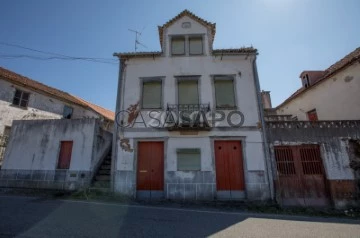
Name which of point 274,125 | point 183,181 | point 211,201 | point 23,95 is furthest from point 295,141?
point 23,95

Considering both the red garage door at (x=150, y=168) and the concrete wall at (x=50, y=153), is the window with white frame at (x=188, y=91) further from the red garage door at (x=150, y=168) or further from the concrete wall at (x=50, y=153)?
the concrete wall at (x=50, y=153)

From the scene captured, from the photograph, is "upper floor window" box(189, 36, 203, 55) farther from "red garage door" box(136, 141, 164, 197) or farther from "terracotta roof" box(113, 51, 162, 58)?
"red garage door" box(136, 141, 164, 197)

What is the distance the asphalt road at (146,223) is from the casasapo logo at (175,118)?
3969mm

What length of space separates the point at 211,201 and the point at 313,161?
5.17 meters

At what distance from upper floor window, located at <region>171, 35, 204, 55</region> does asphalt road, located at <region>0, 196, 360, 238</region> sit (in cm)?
817

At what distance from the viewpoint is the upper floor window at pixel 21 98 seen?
47.6 feet

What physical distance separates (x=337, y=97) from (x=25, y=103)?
22210 millimetres

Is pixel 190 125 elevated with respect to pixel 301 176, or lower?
elevated

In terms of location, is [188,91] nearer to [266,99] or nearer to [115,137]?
[115,137]

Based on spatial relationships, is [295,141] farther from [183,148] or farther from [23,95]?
[23,95]

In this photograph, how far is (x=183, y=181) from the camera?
8828mm

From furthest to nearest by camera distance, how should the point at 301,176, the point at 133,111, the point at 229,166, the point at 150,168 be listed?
the point at 133,111 < the point at 150,168 < the point at 229,166 < the point at 301,176

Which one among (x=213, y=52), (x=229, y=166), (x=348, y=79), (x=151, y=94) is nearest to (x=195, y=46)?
(x=213, y=52)

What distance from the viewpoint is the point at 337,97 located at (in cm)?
1164
